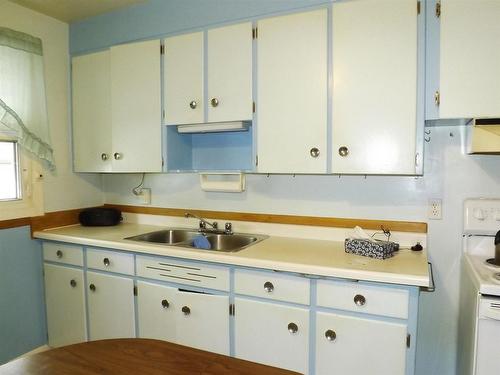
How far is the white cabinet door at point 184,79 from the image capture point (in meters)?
2.15

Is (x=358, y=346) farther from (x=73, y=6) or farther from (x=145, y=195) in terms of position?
(x=73, y=6)

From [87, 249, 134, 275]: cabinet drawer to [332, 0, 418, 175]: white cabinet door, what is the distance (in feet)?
4.47

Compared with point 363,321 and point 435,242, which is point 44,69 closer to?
point 363,321

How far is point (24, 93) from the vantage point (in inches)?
91.1

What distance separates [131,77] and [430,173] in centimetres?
198

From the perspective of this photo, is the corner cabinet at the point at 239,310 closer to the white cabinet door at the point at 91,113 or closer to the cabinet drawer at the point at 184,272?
the cabinet drawer at the point at 184,272

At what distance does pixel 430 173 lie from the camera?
6.37 feet

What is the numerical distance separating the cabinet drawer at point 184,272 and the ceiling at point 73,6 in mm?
1720

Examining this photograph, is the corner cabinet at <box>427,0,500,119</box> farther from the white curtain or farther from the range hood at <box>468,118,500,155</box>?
the white curtain

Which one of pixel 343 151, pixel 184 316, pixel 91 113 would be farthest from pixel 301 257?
pixel 91 113

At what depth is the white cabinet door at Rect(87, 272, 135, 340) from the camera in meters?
2.15

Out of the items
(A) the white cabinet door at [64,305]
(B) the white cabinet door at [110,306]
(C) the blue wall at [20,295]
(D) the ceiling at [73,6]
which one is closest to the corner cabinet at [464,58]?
(D) the ceiling at [73,6]

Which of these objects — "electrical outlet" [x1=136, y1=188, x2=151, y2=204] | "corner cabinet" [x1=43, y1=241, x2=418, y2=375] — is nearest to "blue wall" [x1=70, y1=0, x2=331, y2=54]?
"electrical outlet" [x1=136, y1=188, x2=151, y2=204]

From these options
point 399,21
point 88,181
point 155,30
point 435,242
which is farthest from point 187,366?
point 88,181
